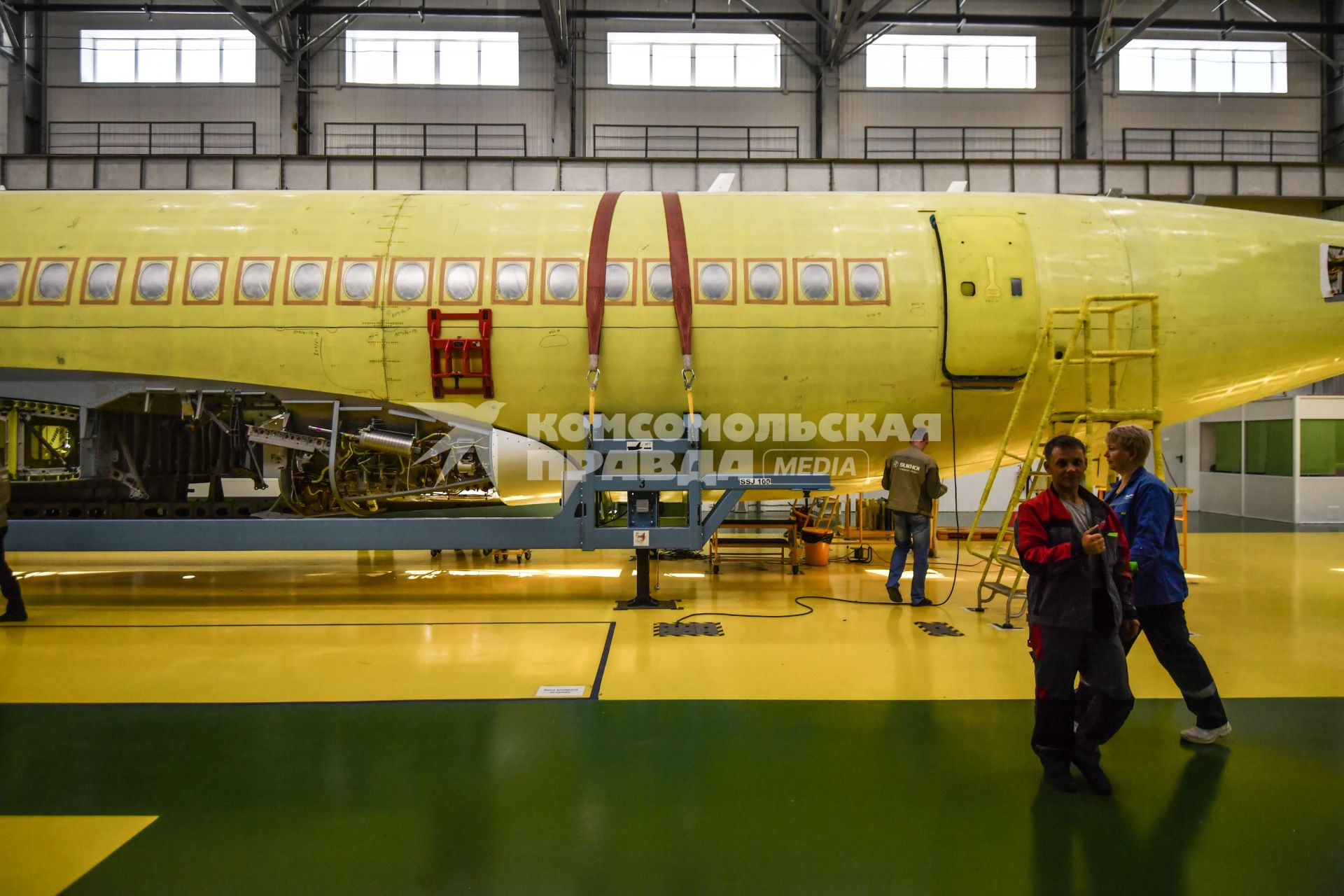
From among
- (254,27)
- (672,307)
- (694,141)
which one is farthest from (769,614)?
(254,27)

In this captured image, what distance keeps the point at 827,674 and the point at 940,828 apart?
214 cm

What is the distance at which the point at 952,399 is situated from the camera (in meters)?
7.79

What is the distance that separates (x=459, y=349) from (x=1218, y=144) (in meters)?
24.7

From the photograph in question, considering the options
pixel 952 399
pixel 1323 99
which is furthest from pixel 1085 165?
pixel 952 399

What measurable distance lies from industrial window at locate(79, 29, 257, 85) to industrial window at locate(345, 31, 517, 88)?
116 inches

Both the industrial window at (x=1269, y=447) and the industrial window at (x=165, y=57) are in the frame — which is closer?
the industrial window at (x=1269, y=447)

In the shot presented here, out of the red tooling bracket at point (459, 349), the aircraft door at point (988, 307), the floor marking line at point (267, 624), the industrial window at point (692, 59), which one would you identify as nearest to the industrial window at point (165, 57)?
the industrial window at point (692, 59)

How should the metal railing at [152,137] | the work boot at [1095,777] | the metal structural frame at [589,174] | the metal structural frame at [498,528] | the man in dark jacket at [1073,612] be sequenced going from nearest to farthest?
the man in dark jacket at [1073,612] → the work boot at [1095,777] → the metal structural frame at [498,528] → the metal structural frame at [589,174] → the metal railing at [152,137]

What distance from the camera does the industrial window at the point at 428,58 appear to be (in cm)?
2148

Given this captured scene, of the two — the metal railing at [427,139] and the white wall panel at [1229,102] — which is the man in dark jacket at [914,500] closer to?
the metal railing at [427,139]

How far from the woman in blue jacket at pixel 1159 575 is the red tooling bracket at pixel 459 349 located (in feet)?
18.3

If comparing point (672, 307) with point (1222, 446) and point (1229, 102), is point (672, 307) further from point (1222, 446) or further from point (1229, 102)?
point (1229, 102)

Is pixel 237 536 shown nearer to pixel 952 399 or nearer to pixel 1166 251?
pixel 952 399

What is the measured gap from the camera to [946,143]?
70.9 feet
